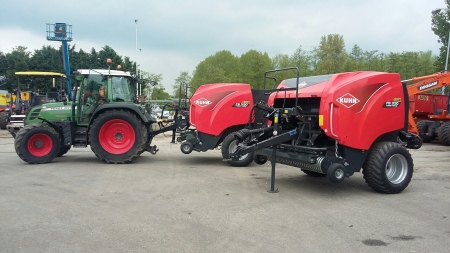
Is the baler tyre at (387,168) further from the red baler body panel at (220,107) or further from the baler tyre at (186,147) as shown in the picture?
the baler tyre at (186,147)

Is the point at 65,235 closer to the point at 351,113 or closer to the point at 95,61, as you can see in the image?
the point at 351,113

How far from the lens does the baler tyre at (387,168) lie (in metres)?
7.05

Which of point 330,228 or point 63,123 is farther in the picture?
point 63,123

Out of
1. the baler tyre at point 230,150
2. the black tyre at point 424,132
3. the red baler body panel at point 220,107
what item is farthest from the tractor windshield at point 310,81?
the black tyre at point 424,132

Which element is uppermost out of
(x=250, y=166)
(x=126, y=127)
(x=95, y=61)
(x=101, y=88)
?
(x=95, y=61)

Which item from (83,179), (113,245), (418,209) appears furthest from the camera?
(83,179)

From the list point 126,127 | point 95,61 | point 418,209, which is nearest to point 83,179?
→ point 126,127

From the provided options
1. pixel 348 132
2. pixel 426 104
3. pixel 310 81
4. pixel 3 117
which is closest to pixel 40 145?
pixel 310 81

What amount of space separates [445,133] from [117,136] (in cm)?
1487

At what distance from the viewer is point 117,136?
1044cm

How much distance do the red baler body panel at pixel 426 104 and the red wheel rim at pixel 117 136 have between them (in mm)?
15131

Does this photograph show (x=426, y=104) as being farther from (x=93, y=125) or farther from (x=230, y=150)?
(x=93, y=125)

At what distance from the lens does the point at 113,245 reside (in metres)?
4.51

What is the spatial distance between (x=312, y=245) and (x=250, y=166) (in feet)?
19.9
